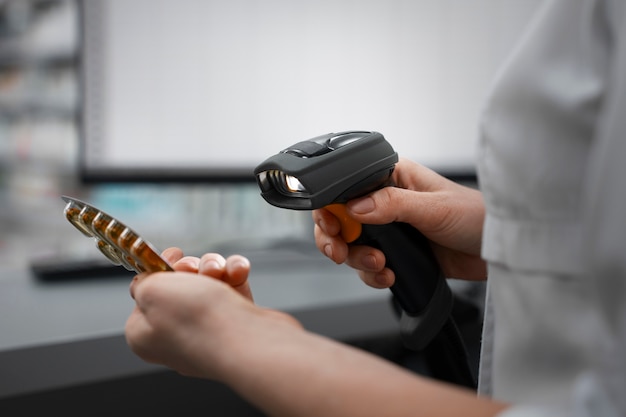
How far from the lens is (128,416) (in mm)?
689

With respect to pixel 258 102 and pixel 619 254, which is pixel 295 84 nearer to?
pixel 258 102

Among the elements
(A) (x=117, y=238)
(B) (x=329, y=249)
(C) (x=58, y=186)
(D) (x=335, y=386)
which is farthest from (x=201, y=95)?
(D) (x=335, y=386)

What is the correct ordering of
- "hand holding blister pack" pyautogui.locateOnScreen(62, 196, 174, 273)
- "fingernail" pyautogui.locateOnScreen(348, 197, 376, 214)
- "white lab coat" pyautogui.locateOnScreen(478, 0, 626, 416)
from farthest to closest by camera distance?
"fingernail" pyautogui.locateOnScreen(348, 197, 376, 214)
"hand holding blister pack" pyautogui.locateOnScreen(62, 196, 174, 273)
"white lab coat" pyautogui.locateOnScreen(478, 0, 626, 416)

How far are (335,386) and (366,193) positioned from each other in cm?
24

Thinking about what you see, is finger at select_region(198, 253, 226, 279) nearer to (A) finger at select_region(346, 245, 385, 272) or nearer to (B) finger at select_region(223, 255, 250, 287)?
(B) finger at select_region(223, 255, 250, 287)

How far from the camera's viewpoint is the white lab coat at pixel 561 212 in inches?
10.9

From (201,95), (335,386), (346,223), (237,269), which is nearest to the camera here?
(335,386)

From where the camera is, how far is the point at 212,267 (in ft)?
1.41

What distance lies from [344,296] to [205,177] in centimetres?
28

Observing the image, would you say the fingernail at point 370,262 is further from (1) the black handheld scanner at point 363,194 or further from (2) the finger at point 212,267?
(2) the finger at point 212,267

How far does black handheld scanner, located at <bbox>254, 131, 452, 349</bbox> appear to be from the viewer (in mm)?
442

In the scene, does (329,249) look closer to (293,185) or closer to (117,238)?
(293,185)

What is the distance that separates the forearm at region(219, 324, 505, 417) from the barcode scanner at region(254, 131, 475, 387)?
15 cm

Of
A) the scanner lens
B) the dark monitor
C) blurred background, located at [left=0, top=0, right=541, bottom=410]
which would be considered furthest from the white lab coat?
the dark monitor
